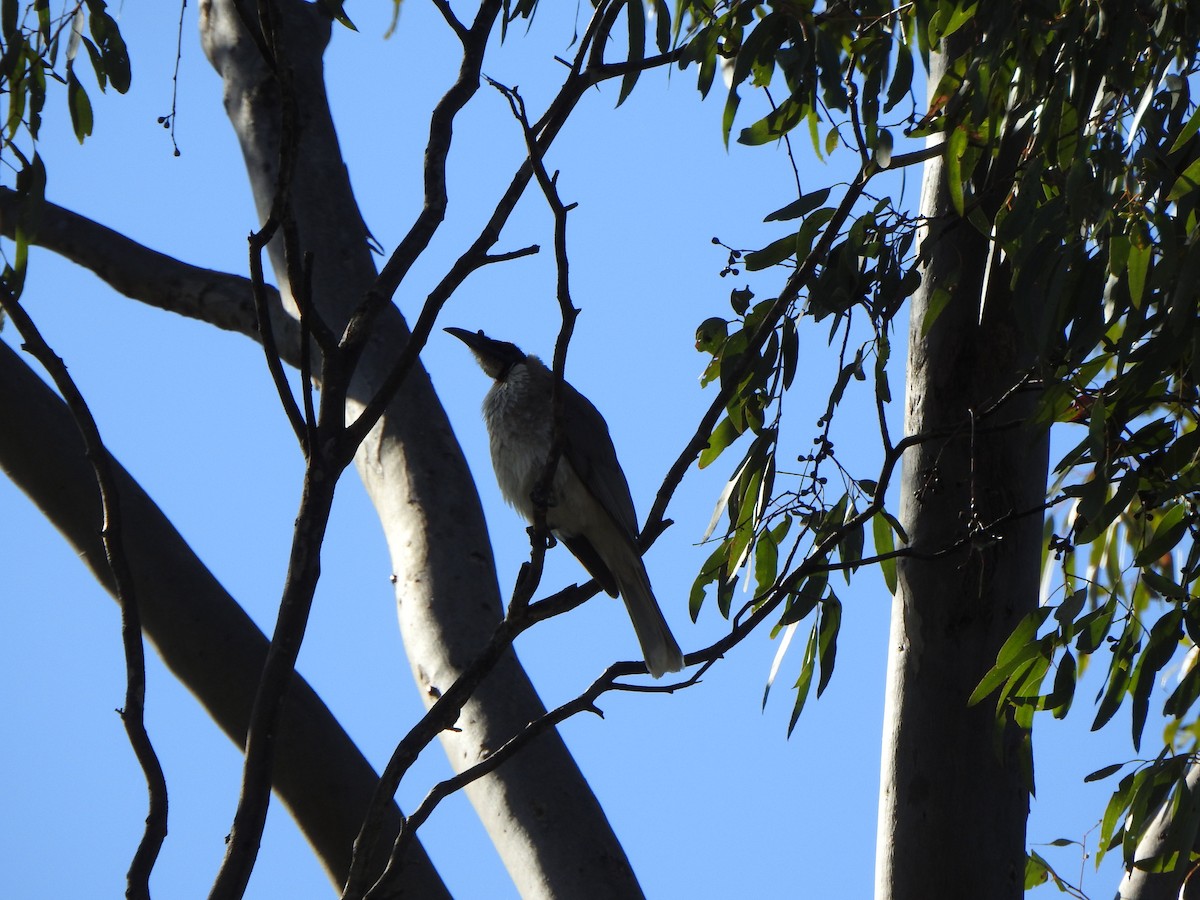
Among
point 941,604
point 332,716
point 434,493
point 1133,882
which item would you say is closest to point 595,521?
point 434,493

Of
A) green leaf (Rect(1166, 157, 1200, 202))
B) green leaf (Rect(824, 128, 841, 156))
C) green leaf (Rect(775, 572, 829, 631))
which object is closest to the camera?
green leaf (Rect(1166, 157, 1200, 202))

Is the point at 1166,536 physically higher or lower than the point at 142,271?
lower

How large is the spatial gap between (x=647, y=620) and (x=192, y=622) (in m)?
0.97

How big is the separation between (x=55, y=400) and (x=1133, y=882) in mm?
2294

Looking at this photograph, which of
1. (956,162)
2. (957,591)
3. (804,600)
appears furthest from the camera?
(804,600)

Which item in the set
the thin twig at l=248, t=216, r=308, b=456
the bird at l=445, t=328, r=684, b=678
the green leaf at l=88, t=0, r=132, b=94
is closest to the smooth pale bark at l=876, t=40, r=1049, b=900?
the bird at l=445, t=328, r=684, b=678

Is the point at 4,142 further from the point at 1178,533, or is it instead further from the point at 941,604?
the point at 1178,533

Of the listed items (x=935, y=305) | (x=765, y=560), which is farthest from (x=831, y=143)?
(x=765, y=560)

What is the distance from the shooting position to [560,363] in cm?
166

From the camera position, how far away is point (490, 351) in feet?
11.9

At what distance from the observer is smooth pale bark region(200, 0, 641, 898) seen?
7.76 feet

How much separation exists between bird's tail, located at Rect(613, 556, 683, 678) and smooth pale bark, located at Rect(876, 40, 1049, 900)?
2.03 ft

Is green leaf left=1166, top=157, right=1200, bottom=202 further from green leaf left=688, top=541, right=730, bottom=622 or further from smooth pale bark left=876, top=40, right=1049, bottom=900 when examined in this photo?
green leaf left=688, top=541, right=730, bottom=622

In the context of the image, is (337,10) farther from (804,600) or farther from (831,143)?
(804,600)
